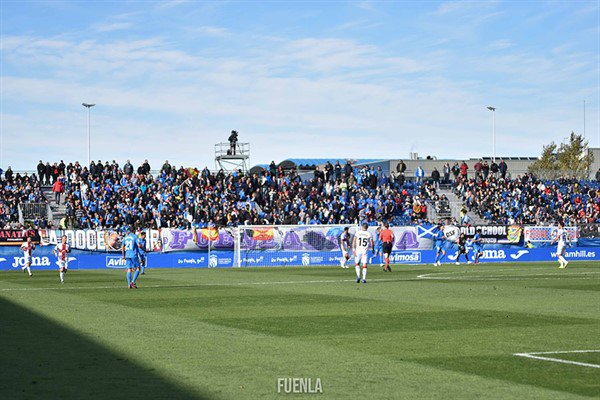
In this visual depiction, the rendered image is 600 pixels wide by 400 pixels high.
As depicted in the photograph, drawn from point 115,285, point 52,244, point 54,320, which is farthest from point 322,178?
point 54,320

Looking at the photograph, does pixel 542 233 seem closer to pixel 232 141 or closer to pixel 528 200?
pixel 528 200

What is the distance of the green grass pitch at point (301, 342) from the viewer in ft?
35.2

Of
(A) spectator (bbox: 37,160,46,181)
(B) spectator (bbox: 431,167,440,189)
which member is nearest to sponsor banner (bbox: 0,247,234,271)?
(A) spectator (bbox: 37,160,46,181)

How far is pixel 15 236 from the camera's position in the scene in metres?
51.5

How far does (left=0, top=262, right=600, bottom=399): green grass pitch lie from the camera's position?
1073 cm

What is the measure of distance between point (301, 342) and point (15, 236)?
131 feet

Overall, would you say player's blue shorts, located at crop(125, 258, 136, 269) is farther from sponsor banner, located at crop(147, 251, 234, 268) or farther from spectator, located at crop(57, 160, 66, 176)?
spectator, located at crop(57, 160, 66, 176)

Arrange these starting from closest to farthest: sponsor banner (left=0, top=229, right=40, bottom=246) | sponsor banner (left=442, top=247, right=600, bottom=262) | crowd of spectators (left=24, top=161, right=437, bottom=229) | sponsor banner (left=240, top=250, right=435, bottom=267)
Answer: sponsor banner (left=0, top=229, right=40, bottom=246) < sponsor banner (left=240, top=250, right=435, bottom=267) < crowd of spectators (left=24, top=161, right=437, bottom=229) < sponsor banner (left=442, top=247, right=600, bottom=262)

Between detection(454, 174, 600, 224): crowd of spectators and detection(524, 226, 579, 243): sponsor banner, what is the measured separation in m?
2.44

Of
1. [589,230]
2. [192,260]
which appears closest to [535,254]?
[589,230]

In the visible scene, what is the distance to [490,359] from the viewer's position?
12883mm

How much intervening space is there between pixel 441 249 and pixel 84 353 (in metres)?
38.1

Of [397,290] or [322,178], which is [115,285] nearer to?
[397,290]

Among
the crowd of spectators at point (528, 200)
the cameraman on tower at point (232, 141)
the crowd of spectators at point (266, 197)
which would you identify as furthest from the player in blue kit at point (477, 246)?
the cameraman on tower at point (232, 141)
